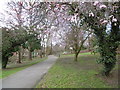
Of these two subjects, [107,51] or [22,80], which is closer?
[107,51]

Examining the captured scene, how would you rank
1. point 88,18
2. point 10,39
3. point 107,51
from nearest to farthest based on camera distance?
point 88,18 < point 107,51 < point 10,39

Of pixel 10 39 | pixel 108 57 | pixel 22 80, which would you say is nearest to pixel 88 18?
pixel 108 57

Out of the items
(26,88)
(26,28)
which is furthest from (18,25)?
(26,88)

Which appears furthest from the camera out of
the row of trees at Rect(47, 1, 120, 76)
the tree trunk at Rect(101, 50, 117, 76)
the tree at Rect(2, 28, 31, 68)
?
the tree at Rect(2, 28, 31, 68)

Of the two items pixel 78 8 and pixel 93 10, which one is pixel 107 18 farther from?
A: pixel 78 8

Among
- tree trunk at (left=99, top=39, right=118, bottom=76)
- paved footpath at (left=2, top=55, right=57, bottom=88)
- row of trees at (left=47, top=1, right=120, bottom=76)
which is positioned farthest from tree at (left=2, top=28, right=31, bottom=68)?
tree trunk at (left=99, top=39, right=118, bottom=76)

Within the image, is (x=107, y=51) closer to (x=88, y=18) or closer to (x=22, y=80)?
(x=88, y=18)

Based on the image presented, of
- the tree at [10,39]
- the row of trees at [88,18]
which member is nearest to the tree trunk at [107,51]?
the row of trees at [88,18]

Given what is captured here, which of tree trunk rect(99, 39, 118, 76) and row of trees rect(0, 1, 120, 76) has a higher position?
row of trees rect(0, 1, 120, 76)

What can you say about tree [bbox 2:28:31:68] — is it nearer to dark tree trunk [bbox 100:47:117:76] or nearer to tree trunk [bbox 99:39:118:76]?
tree trunk [bbox 99:39:118:76]

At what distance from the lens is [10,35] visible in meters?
13.6

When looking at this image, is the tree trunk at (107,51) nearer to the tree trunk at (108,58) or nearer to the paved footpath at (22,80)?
the tree trunk at (108,58)

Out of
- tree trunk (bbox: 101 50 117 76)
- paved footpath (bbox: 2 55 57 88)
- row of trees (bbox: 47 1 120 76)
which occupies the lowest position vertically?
paved footpath (bbox: 2 55 57 88)

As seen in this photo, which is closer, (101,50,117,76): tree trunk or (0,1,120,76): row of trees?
(0,1,120,76): row of trees
